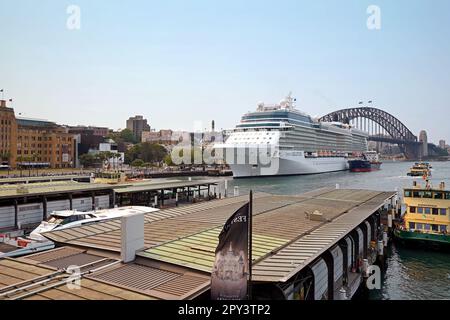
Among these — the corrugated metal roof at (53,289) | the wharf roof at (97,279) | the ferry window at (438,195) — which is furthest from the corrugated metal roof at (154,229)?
the ferry window at (438,195)

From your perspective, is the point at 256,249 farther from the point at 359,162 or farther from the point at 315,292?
the point at 359,162

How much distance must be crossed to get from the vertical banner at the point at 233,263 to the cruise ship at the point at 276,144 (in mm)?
65593

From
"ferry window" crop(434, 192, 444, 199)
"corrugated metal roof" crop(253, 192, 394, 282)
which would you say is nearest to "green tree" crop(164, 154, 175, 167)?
"ferry window" crop(434, 192, 444, 199)

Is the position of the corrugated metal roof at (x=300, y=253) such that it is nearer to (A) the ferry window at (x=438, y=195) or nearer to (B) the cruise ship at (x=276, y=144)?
(A) the ferry window at (x=438, y=195)

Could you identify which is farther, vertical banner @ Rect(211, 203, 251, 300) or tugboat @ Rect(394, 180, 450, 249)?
tugboat @ Rect(394, 180, 450, 249)

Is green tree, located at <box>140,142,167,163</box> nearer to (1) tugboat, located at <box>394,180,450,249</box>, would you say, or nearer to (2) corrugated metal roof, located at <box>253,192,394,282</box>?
(1) tugboat, located at <box>394,180,450,249</box>

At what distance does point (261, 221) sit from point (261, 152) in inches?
2256

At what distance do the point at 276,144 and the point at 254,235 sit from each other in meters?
61.1

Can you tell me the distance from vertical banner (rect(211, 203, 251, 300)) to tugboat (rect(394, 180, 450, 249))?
21.0 m

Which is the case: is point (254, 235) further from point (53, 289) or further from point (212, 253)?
point (53, 289)

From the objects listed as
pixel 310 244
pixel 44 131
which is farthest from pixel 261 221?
pixel 44 131

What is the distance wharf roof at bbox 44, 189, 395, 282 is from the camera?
10531 mm

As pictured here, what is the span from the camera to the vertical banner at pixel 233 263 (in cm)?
795
